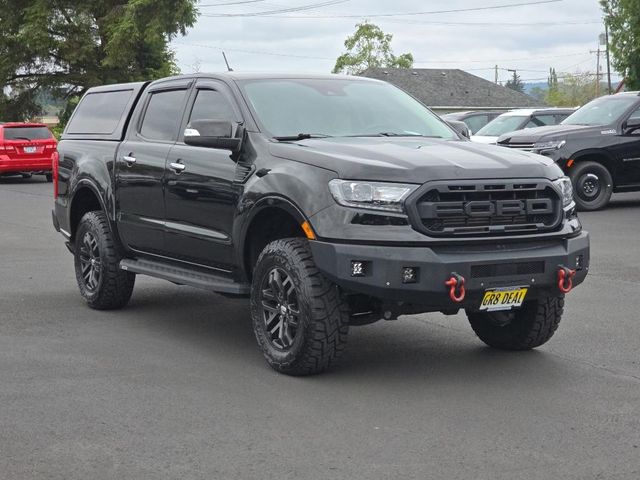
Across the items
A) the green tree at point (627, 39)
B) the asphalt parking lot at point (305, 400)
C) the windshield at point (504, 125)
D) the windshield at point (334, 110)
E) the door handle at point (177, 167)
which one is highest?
the green tree at point (627, 39)

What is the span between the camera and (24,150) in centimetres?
2973

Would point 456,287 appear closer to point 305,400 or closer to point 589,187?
point 305,400

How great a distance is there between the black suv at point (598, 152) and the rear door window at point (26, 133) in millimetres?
15280

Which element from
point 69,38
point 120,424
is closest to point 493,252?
point 120,424

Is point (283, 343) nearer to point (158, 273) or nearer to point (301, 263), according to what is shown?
point (301, 263)

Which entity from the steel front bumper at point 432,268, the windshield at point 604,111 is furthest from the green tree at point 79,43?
the steel front bumper at point 432,268

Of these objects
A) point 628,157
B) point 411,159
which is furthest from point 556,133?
point 411,159

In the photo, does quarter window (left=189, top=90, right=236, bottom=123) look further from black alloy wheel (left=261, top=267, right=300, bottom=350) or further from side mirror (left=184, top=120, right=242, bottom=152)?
black alloy wheel (left=261, top=267, right=300, bottom=350)

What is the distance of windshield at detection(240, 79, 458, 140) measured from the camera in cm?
764

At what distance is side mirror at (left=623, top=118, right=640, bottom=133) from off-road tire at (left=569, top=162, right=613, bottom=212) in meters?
0.71

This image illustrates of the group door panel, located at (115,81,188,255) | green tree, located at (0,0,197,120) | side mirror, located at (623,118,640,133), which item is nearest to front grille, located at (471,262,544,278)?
door panel, located at (115,81,188,255)

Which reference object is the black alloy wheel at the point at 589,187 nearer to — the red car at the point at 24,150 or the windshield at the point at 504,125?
the windshield at the point at 504,125

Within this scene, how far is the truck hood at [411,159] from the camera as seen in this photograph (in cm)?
652

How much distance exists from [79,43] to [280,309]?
182ft
